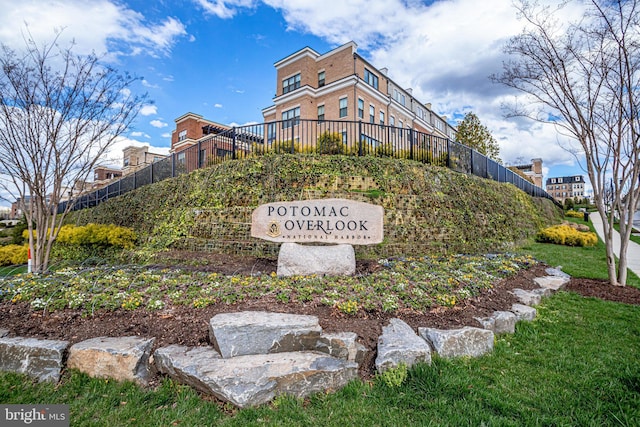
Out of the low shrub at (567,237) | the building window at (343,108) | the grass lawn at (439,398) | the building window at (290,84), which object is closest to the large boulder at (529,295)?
the grass lawn at (439,398)

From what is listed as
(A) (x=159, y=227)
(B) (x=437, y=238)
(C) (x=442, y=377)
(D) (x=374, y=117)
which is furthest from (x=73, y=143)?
(D) (x=374, y=117)

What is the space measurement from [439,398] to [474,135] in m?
24.3

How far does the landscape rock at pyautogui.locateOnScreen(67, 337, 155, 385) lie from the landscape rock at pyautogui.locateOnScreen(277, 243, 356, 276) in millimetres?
2677

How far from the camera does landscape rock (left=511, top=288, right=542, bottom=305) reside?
441cm

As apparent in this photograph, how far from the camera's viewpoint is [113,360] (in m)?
2.66

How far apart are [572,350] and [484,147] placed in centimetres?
2338

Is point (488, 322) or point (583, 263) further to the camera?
point (583, 263)

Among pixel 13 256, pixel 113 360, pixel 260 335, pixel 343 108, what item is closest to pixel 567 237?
pixel 260 335

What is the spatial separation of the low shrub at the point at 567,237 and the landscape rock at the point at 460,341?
35.0 feet

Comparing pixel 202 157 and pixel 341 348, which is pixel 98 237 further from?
pixel 341 348

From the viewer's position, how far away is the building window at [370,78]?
24306 millimetres

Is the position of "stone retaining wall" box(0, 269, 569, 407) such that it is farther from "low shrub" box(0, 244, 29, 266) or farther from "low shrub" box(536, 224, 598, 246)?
"low shrub" box(536, 224, 598, 246)

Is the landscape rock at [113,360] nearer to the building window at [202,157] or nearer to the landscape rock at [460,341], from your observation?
the landscape rock at [460,341]

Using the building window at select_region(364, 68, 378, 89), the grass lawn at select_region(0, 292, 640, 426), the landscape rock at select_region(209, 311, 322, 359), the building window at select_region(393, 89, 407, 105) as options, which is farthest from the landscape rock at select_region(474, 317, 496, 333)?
the building window at select_region(393, 89, 407, 105)
